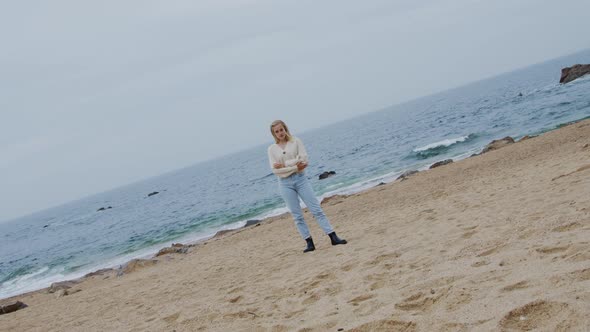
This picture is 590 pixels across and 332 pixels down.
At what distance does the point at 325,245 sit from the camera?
769 centimetres

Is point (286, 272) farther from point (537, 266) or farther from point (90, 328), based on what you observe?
point (537, 266)

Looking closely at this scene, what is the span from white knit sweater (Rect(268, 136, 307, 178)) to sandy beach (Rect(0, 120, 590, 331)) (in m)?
1.34

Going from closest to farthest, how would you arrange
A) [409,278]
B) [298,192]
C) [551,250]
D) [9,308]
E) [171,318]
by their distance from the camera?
[551,250]
[409,278]
[171,318]
[298,192]
[9,308]

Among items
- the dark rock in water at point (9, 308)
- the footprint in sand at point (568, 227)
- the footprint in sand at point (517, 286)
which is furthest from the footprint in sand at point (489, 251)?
the dark rock in water at point (9, 308)

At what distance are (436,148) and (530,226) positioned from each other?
2436 cm

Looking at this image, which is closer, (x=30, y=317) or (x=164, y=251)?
(x=30, y=317)

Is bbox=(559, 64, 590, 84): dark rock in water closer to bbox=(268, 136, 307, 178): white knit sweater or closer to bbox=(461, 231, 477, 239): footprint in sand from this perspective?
bbox=(268, 136, 307, 178): white knit sweater

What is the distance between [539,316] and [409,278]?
5.13 feet

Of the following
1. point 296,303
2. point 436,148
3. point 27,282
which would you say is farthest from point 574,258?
→ point 436,148

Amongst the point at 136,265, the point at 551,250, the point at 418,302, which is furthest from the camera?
the point at 136,265

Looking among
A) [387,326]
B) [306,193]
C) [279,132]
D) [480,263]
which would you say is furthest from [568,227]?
[279,132]

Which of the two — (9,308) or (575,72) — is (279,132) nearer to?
(9,308)

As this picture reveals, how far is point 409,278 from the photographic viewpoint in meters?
4.42

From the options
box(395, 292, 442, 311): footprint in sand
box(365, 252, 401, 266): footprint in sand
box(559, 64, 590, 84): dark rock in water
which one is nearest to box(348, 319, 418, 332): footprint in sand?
box(395, 292, 442, 311): footprint in sand
